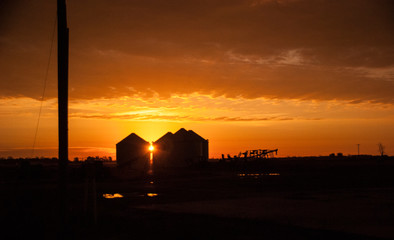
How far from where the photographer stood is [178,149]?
246ft

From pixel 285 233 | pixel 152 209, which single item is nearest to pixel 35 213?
pixel 152 209

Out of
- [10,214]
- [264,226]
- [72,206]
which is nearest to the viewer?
[264,226]

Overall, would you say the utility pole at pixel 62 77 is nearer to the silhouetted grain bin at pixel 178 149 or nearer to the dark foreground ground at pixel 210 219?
the dark foreground ground at pixel 210 219

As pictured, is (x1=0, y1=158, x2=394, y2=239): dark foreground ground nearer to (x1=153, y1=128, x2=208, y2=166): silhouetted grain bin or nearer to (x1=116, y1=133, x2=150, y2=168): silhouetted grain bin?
(x1=116, y1=133, x2=150, y2=168): silhouetted grain bin

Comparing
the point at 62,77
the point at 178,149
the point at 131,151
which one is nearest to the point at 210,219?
the point at 62,77

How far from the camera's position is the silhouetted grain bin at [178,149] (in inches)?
2955

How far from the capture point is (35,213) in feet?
51.0

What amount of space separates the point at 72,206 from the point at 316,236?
11.1 metres

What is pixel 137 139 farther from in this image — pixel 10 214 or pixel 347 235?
pixel 347 235

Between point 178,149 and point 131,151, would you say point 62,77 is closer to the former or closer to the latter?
point 131,151

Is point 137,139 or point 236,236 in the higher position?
point 137,139

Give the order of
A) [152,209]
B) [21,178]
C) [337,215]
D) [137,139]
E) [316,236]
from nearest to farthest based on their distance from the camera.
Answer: [316,236], [337,215], [152,209], [21,178], [137,139]

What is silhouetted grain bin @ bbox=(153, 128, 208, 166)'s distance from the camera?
7506cm

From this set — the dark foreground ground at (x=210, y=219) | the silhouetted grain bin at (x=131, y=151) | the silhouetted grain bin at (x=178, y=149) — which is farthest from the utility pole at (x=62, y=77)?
the silhouetted grain bin at (x=178, y=149)
